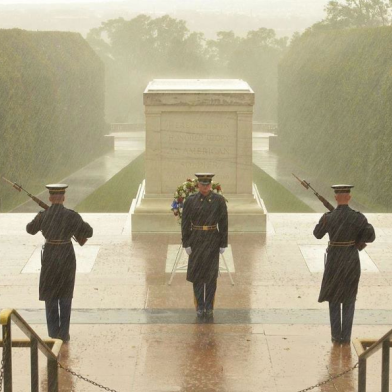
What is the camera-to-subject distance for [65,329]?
26.4 feet

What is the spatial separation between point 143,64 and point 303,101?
1491 inches

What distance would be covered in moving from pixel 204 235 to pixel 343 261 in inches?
56.6

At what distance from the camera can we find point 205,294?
8.79 m

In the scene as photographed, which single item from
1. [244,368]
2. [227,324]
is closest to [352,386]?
[244,368]

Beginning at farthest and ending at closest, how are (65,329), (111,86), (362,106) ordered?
(111,86), (362,106), (65,329)

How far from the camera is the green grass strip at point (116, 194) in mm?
18750

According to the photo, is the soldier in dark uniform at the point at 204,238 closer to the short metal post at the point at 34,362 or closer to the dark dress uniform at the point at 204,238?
the dark dress uniform at the point at 204,238

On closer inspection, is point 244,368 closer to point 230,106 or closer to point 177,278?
point 177,278

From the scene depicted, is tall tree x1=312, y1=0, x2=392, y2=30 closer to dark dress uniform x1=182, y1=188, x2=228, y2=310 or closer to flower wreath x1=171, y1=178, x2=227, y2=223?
flower wreath x1=171, y1=178, x2=227, y2=223

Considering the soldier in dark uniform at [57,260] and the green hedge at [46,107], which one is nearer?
the soldier in dark uniform at [57,260]

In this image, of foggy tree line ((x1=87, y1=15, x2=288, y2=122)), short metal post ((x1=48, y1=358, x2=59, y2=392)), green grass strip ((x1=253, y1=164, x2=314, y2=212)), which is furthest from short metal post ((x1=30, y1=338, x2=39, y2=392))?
foggy tree line ((x1=87, y1=15, x2=288, y2=122))

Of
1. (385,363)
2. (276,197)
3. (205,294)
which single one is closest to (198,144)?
(205,294)

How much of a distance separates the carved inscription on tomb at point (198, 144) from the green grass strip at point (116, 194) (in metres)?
5.05

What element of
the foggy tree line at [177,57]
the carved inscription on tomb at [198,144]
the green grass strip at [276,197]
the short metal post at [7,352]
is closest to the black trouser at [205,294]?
the short metal post at [7,352]
